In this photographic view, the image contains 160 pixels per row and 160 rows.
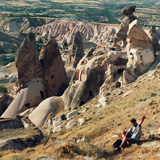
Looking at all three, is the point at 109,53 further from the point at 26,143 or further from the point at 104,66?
the point at 26,143

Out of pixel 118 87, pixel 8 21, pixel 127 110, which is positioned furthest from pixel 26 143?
pixel 8 21

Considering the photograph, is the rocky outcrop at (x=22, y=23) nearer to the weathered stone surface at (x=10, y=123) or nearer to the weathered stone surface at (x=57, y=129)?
the weathered stone surface at (x=10, y=123)

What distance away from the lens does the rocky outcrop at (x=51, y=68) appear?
2977 cm

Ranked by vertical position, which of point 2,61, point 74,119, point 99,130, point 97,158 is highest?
point 97,158

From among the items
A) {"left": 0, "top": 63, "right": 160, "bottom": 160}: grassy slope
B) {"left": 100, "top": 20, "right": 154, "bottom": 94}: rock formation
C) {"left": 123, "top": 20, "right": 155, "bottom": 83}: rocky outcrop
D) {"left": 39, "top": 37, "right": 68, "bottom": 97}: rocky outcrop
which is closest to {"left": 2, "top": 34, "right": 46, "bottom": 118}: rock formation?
{"left": 39, "top": 37, "right": 68, "bottom": 97}: rocky outcrop

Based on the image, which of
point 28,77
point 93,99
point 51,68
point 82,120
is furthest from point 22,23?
point 82,120

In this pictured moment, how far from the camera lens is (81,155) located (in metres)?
9.40

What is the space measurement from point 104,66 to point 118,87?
2602mm

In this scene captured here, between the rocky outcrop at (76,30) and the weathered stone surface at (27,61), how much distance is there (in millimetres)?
76257

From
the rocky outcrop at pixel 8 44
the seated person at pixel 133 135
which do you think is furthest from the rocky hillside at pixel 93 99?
the rocky outcrop at pixel 8 44

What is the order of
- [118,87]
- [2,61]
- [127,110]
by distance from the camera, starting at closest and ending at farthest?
[127,110] → [118,87] → [2,61]

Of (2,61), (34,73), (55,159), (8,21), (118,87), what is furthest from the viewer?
(8,21)

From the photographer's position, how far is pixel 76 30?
113125mm

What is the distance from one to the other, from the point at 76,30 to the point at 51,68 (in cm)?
8543
